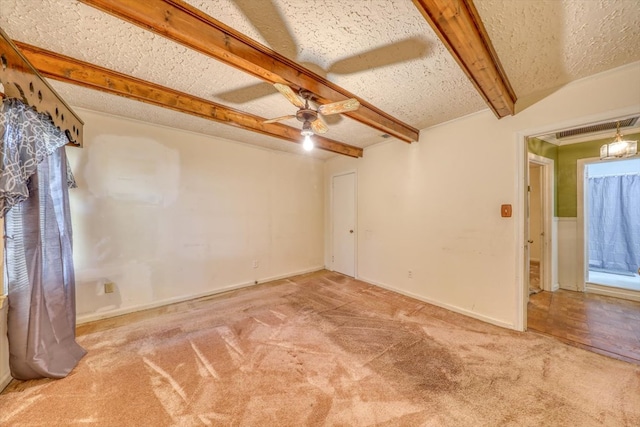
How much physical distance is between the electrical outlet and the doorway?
6885 mm

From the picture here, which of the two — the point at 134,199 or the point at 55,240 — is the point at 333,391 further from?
the point at 134,199

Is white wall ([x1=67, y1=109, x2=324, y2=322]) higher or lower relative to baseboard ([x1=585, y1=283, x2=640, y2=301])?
higher

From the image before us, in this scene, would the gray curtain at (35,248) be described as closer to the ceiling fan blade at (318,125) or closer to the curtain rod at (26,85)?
the curtain rod at (26,85)

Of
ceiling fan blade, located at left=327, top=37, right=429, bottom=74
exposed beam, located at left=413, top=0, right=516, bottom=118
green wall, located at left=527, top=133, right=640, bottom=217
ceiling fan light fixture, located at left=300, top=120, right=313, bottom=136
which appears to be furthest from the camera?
green wall, located at left=527, top=133, right=640, bottom=217

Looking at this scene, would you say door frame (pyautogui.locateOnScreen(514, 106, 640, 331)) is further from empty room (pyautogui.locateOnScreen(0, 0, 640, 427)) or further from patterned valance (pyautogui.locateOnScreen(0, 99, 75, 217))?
patterned valance (pyautogui.locateOnScreen(0, 99, 75, 217))

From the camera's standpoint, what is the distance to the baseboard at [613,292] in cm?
324

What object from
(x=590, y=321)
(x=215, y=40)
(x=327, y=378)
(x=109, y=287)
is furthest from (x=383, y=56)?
(x=109, y=287)

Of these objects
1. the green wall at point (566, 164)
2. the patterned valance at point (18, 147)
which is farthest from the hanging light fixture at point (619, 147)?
the patterned valance at point (18, 147)

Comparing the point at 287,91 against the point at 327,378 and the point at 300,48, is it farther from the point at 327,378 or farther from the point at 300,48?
the point at 327,378

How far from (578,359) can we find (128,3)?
13.1 feet

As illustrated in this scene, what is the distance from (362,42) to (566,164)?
4.20 meters

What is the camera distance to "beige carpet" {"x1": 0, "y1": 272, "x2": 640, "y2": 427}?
1.44 m

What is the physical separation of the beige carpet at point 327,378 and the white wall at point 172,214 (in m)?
0.63

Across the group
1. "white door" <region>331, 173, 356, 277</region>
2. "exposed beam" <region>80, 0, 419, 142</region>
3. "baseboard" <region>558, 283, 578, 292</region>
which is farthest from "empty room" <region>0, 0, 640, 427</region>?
"white door" <region>331, 173, 356, 277</region>
